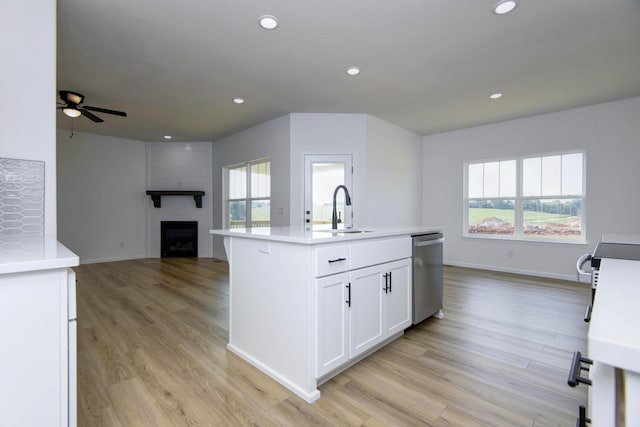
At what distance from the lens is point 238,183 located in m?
6.28

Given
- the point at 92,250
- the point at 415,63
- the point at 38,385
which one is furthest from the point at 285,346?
the point at 92,250

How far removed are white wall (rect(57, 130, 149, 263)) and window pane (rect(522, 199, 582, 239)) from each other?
7.83 m

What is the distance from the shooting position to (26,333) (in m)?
0.88

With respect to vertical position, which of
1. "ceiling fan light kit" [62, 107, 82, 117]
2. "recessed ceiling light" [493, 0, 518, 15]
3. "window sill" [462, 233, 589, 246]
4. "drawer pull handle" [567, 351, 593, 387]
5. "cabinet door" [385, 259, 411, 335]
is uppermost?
"recessed ceiling light" [493, 0, 518, 15]

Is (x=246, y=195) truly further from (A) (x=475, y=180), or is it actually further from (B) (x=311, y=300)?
(B) (x=311, y=300)

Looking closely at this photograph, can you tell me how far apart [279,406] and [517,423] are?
127cm

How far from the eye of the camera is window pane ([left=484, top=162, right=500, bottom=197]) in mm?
5405

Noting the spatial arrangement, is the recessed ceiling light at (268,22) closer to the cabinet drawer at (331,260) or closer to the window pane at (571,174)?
the cabinet drawer at (331,260)

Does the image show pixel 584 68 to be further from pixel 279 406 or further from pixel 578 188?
pixel 279 406

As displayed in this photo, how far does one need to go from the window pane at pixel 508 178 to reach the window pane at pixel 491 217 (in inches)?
6.3

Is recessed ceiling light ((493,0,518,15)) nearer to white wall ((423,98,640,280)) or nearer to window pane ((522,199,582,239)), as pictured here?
white wall ((423,98,640,280))

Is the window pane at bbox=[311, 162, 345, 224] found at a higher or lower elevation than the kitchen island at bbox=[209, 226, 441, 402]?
higher

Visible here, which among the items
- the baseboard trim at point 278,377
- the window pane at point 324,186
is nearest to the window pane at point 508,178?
the window pane at point 324,186

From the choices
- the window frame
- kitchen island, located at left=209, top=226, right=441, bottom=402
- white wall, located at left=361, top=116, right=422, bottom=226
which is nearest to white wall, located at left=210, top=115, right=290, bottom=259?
the window frame
